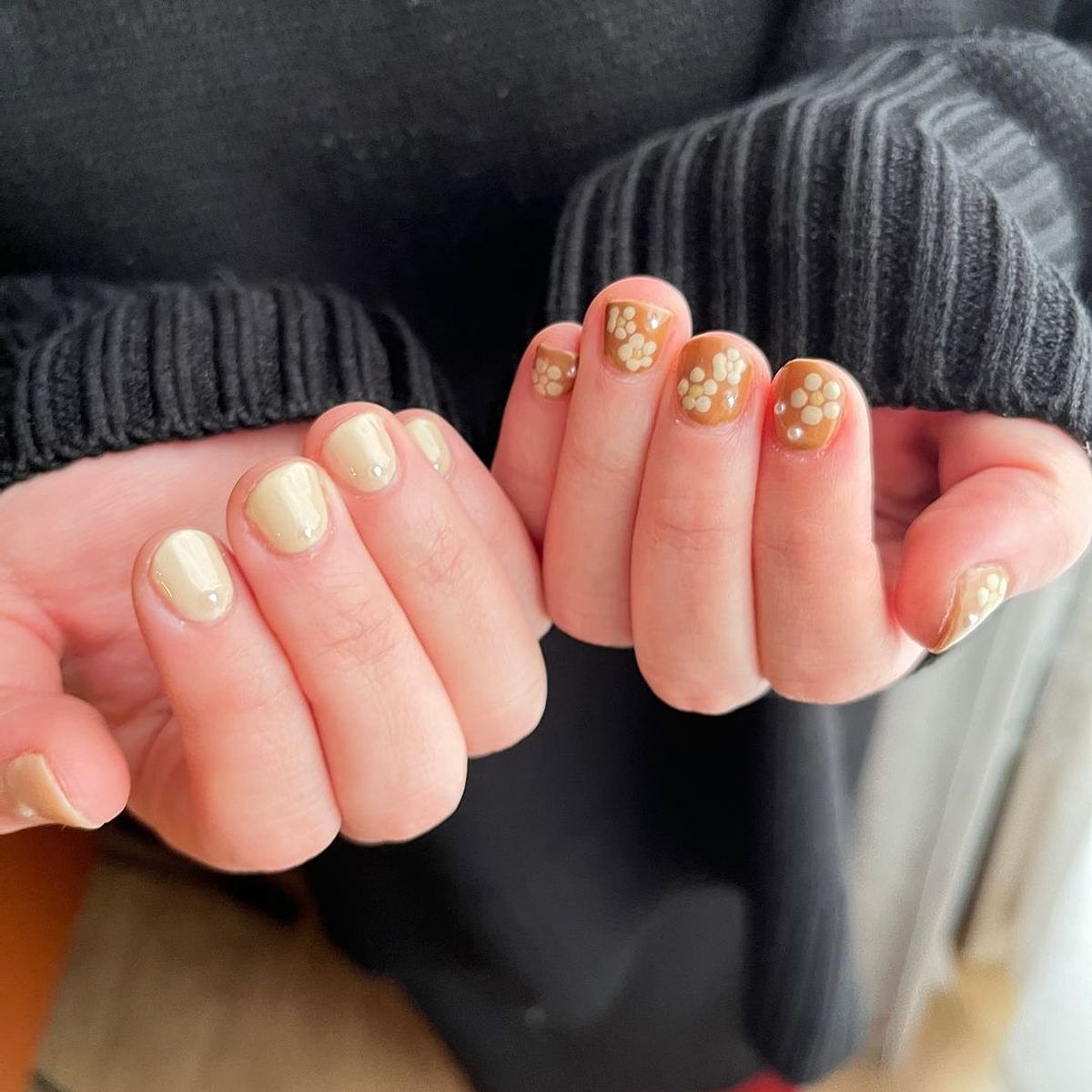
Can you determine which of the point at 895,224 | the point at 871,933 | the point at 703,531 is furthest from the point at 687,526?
the point at 871,933

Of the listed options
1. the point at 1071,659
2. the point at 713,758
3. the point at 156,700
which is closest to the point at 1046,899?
the point at 1071,659

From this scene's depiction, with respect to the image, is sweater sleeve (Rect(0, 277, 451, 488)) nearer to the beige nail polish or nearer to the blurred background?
the beige nail polish

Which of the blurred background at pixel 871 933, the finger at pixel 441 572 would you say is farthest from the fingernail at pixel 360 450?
the blurred background at pixel 871 933

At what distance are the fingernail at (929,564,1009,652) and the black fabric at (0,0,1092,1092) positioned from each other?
0.16 ft

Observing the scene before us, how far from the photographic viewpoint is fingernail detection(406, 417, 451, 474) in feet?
0.91

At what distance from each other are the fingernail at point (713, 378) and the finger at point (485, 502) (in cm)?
8

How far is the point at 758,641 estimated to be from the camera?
29 centimetres

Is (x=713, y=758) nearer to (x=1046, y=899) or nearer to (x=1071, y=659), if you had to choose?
(x=1071, y=659)

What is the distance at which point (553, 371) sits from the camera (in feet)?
0.90

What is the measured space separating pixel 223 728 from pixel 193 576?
45 millimetres

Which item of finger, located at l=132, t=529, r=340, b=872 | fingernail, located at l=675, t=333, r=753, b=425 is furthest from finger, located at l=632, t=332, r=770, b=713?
finger, located at l=132, t=529, r=340, b=872

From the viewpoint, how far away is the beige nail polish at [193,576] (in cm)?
24

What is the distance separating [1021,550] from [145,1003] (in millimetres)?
546

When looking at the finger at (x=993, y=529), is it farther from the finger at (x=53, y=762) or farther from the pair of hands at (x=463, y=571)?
the finger at (x=53, y=762)
